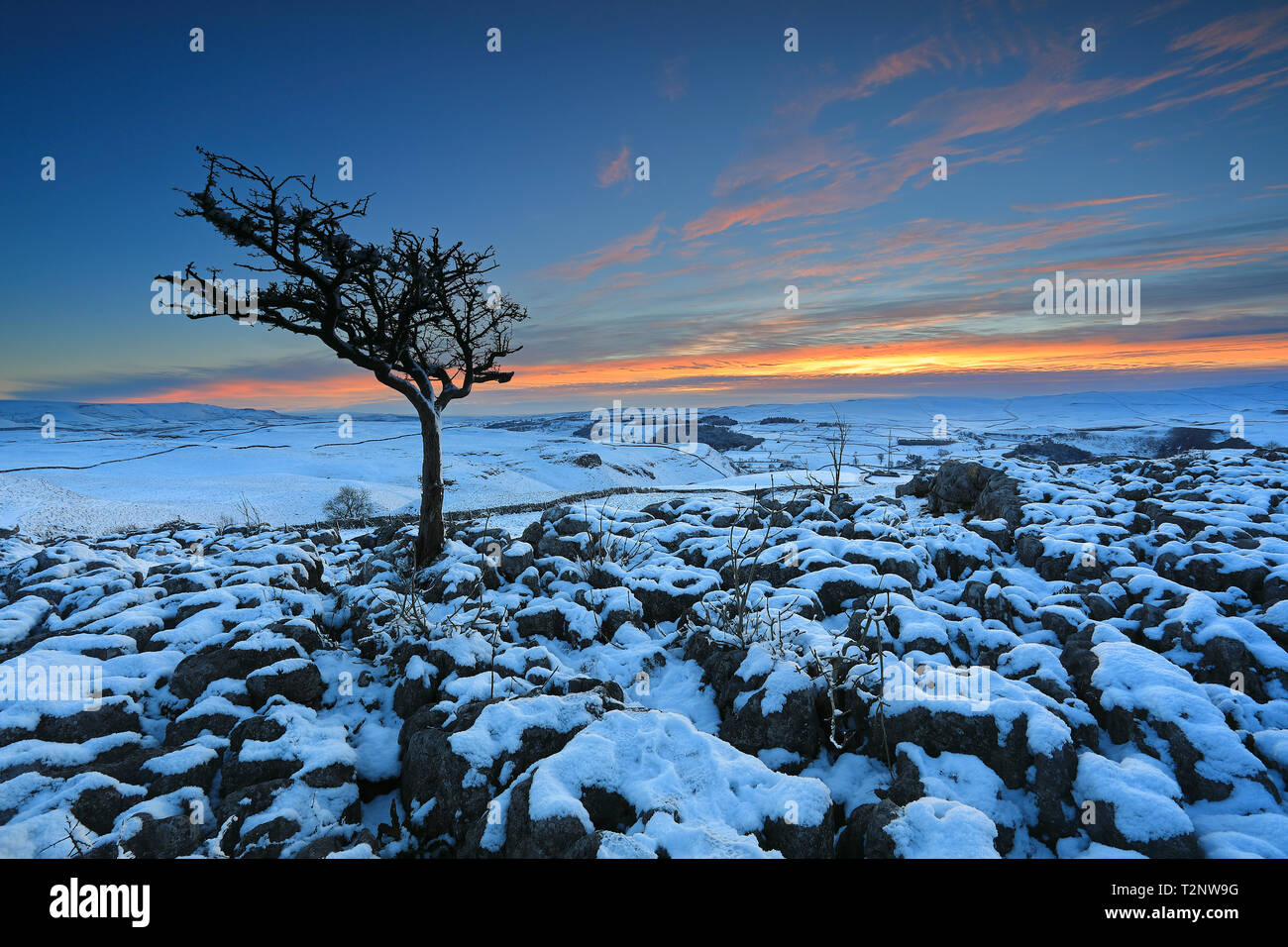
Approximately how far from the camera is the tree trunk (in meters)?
12.7

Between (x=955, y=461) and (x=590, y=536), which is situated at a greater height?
(x=955, y=461)

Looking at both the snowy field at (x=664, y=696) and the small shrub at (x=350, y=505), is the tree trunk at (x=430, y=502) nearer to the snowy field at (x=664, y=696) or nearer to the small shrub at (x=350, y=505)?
the snowy field at (x=664, y=696)

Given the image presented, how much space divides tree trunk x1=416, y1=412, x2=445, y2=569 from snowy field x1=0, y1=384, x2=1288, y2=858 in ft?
2.09

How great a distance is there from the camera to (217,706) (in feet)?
22.3

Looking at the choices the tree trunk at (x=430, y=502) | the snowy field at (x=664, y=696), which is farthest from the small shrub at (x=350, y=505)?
the tree trunk at (x=430, y=502)

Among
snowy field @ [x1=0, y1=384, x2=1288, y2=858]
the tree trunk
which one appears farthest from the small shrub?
the tree trunk

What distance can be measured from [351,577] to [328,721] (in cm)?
601

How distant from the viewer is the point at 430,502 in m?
12.7
